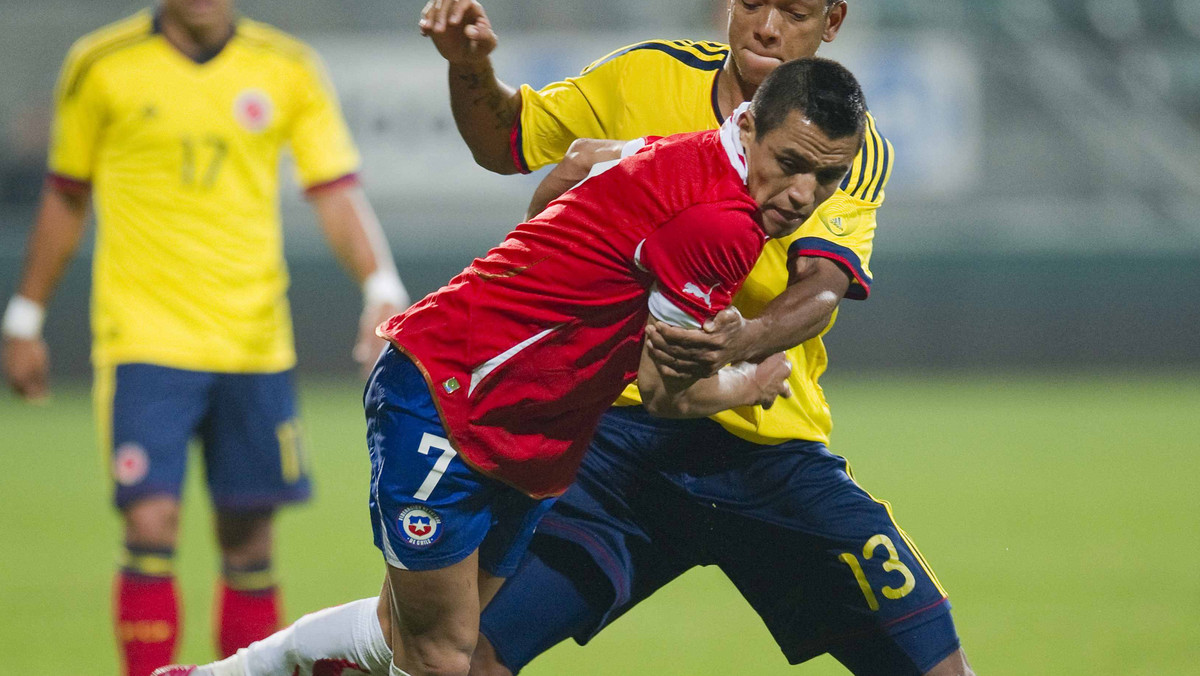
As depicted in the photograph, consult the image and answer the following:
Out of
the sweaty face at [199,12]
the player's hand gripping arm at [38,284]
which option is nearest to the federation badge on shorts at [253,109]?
the sweaty face at [199,12]

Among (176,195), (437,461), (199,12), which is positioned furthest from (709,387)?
(199,12)

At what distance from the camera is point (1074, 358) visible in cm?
1453

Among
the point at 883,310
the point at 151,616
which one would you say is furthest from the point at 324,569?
the point at 883,310

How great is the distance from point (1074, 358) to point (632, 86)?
38.7ft

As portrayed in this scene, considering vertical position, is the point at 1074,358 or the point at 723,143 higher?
the point at 723,143

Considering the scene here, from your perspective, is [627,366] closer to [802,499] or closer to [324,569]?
[802,499]

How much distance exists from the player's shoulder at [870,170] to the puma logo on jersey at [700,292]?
0.57 metres

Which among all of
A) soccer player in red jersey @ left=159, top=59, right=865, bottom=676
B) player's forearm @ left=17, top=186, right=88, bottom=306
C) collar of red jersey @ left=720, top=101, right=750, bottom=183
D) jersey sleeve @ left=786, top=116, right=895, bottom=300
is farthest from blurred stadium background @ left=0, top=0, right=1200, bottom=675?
collar of red jersey @ left=720, top=101, right=750, bottom=183

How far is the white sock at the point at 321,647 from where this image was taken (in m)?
3.62

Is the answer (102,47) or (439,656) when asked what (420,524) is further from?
(102,47)

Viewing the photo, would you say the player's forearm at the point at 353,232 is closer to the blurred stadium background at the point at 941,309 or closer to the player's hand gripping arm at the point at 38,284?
the player's hand gripping arm at the point at 38,284

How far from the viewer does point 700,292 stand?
2994 millimetres

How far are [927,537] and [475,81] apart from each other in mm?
4993

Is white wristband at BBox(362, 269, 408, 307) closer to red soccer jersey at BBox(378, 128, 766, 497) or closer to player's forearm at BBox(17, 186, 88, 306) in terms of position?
player's forearm at BBox(17, 186, 88, 306)
